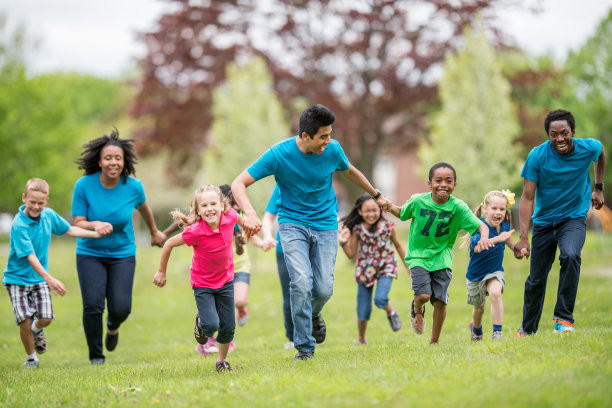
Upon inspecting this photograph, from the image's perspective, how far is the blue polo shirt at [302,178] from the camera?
277 inches

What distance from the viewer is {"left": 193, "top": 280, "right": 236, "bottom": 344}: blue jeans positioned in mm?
6973

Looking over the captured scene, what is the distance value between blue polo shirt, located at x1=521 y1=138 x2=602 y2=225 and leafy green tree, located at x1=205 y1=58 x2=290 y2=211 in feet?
47.1

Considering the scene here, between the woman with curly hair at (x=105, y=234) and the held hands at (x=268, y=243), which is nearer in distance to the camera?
the held hands at (x=268, y=243)

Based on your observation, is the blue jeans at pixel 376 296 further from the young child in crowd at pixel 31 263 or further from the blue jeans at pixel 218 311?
the young child in crowd at pixel 31 263

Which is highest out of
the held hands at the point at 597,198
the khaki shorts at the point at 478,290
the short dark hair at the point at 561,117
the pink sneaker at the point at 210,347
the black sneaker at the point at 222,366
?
the short dark hair at the point at 561,117

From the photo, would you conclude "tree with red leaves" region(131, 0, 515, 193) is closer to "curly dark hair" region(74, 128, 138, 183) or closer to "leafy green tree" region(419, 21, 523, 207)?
"leafy green tree" region(419, 21, 523, 207)

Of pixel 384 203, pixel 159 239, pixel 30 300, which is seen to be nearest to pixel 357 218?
pixel 384 203

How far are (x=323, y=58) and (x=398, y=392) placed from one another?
60.5ft

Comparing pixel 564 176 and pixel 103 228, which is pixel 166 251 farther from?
pixel 564 176

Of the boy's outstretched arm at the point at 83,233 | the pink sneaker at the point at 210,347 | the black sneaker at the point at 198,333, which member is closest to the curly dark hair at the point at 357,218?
the pink sneaker at the point at 210,347

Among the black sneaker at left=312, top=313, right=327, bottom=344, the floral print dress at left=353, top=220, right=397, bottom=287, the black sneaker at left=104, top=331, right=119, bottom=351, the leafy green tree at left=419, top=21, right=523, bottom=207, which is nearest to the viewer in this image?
the black sneaker at left=312, top=313, right=327, bottom=344

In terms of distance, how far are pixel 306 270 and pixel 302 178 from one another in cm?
96

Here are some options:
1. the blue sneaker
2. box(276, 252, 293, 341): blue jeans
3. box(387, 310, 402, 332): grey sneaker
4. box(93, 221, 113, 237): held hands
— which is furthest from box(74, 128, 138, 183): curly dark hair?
the blue sneaker

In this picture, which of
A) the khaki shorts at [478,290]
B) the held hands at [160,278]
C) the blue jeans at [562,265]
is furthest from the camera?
the khaki shorts at [478,290]
